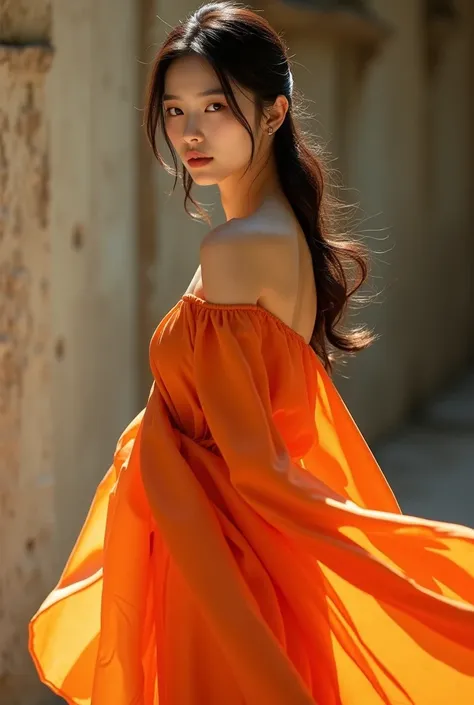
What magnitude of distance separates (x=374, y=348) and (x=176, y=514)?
394cm

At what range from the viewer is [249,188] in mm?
2127

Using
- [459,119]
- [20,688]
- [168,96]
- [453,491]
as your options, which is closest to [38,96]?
[168,96]

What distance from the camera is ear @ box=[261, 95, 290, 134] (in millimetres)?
2092

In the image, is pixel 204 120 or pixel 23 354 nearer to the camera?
pixel 204 120

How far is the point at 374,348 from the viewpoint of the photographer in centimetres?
584

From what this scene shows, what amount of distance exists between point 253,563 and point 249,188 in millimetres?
572

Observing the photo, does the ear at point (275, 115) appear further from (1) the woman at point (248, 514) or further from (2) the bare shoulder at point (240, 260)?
(2) the bare shoulder at point (240, 260)

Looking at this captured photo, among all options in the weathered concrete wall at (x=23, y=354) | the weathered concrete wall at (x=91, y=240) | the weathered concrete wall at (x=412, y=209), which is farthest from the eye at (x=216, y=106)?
the weathered concrete wall at (x=412, y=209)

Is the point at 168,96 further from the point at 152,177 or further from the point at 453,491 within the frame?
the point at 453,491

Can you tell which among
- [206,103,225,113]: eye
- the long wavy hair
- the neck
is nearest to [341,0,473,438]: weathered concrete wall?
the long wavy hair

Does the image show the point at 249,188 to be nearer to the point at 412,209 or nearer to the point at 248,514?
the point at 248,514

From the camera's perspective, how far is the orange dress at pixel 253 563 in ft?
6.24

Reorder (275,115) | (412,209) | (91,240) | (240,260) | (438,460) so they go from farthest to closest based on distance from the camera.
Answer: (412,209) < (438,460) < (91,240) < (275,115) < (240,260)

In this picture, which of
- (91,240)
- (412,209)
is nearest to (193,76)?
(91,240)
